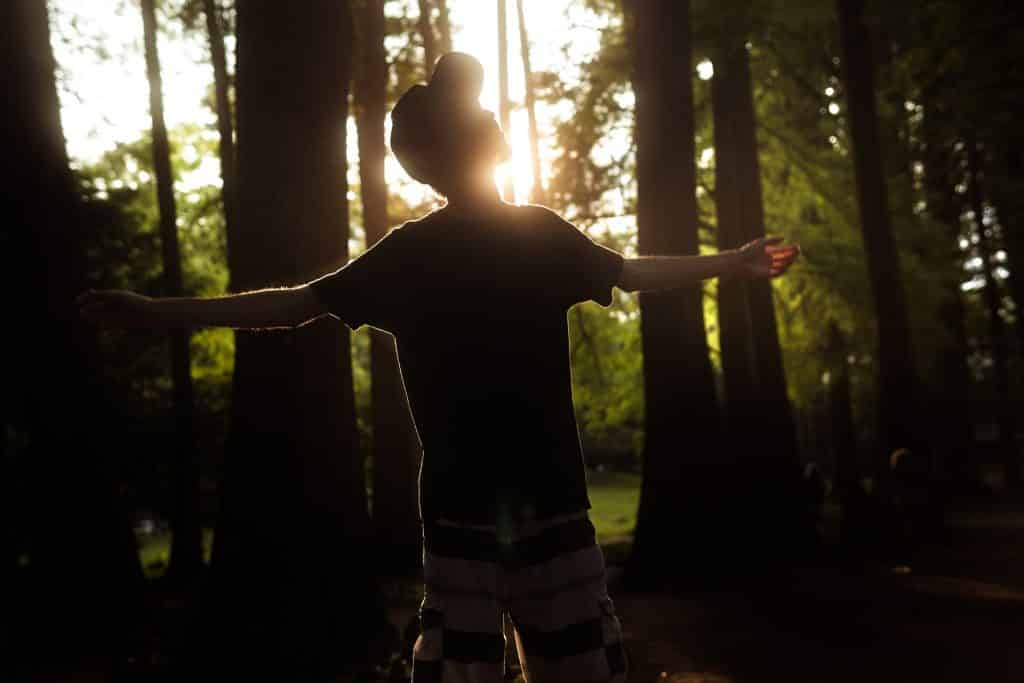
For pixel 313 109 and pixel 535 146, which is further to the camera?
pixel 535 146

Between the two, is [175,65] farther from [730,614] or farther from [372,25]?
[730,614]

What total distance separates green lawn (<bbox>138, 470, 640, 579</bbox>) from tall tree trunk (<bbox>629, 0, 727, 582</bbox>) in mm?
1497

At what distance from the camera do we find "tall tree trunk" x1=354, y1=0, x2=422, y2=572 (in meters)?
17.5

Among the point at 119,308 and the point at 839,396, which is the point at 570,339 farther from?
the point at 839,396

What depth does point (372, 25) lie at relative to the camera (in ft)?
57.0

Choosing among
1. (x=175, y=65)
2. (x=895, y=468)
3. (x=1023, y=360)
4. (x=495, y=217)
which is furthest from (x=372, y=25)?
(x=1023, y=360)

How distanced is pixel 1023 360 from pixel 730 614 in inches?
1246

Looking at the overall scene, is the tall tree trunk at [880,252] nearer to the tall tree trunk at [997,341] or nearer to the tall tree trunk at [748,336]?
the tall tree trunk at [748,336]

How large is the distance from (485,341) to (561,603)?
60 cm

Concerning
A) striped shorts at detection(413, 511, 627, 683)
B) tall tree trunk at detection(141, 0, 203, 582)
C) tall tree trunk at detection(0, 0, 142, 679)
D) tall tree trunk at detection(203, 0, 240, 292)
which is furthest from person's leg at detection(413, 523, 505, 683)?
tall tree trunk at detection(203, 0, 240, 292)

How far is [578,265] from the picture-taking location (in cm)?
266

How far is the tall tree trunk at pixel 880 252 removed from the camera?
16.3 m

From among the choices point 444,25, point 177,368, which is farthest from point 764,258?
point 444,25

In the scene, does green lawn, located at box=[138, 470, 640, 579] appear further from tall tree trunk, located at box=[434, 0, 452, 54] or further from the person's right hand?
the person's right hand
